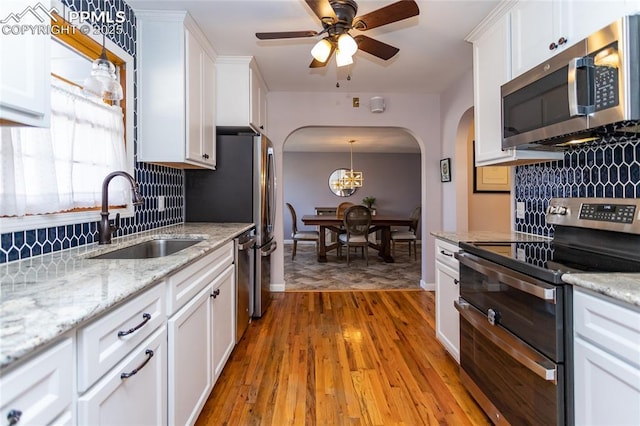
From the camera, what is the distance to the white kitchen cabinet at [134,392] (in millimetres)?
831

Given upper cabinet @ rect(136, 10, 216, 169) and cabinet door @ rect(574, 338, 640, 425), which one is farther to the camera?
upper cabinet @ rect(136, 10, 216, 169)

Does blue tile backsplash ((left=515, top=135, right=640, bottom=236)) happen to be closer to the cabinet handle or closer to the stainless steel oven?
the stainless steel oven

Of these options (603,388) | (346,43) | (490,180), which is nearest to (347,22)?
(346,43)

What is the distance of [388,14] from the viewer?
1.83m

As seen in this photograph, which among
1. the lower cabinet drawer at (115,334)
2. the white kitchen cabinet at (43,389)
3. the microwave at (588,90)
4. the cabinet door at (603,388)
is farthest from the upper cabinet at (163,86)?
the cabinet door at (603,388)

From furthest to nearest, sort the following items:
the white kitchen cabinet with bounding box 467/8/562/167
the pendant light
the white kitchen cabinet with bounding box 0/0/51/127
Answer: the white kitchen cabinet with bounding box 467/8/562/167, the pendant light, the white kitchen cabinet with bounding box 0/0/51/127

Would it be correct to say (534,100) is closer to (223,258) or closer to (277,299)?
(223,258)

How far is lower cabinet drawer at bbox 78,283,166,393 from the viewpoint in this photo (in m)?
0.80

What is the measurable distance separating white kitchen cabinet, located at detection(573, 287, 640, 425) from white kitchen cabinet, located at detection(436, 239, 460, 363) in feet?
2.98

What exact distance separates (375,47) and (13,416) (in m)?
Answer: 2.34

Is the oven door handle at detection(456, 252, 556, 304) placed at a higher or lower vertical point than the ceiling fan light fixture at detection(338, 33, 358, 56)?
lower

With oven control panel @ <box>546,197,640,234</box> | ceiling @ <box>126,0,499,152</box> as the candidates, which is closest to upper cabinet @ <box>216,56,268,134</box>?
ceiling @ <box>126,0,499,152</box>

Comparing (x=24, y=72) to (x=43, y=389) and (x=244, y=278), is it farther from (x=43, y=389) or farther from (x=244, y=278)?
(x=244, y=278)

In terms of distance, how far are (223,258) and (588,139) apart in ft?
6.87
